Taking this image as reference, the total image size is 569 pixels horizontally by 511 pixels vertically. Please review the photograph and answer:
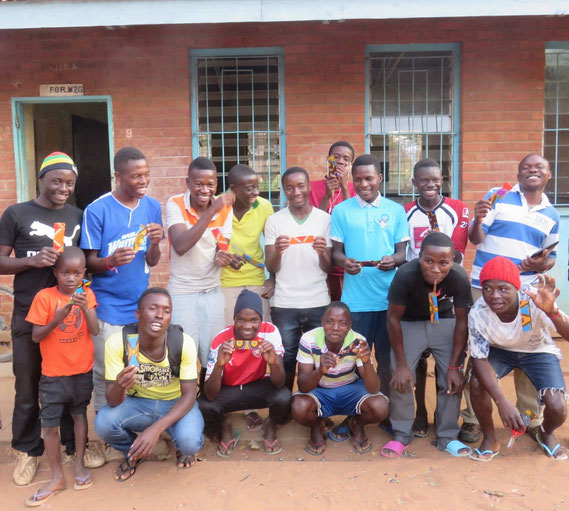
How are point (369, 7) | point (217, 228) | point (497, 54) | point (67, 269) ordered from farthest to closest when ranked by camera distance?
point (497, 54)
point (369, 7)
point (217, 228)
point (67, 269)

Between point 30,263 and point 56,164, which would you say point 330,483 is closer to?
point 30,263

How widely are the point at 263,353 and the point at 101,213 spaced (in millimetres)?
1372

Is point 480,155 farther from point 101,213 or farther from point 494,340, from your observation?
point 101,213

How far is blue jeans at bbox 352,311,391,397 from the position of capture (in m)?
3.88

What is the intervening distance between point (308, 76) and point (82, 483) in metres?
4.34

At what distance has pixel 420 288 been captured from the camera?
3.55 meters

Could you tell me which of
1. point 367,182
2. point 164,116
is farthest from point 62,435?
point 164,116

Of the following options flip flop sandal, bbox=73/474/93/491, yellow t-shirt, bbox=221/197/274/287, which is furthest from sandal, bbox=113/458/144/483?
yellow t-shirt, bbox=221/197/274/287

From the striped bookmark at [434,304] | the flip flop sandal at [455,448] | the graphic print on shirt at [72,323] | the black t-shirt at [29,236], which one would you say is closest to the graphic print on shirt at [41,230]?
the black t-shirt at [29,236]

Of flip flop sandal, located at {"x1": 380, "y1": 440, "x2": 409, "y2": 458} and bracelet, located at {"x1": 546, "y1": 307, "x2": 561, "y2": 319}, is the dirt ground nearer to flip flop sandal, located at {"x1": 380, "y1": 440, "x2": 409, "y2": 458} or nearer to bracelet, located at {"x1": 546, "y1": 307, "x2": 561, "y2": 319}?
flip flop sandal, located at {"x1": 380, "y1": 440, "x2": 409, "y2": 458}

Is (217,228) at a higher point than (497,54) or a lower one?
lower

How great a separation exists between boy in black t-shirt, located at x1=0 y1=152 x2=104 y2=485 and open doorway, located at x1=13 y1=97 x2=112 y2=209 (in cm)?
287

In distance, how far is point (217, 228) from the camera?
3756 mm

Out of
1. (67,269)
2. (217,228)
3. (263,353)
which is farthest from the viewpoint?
(217,228)
